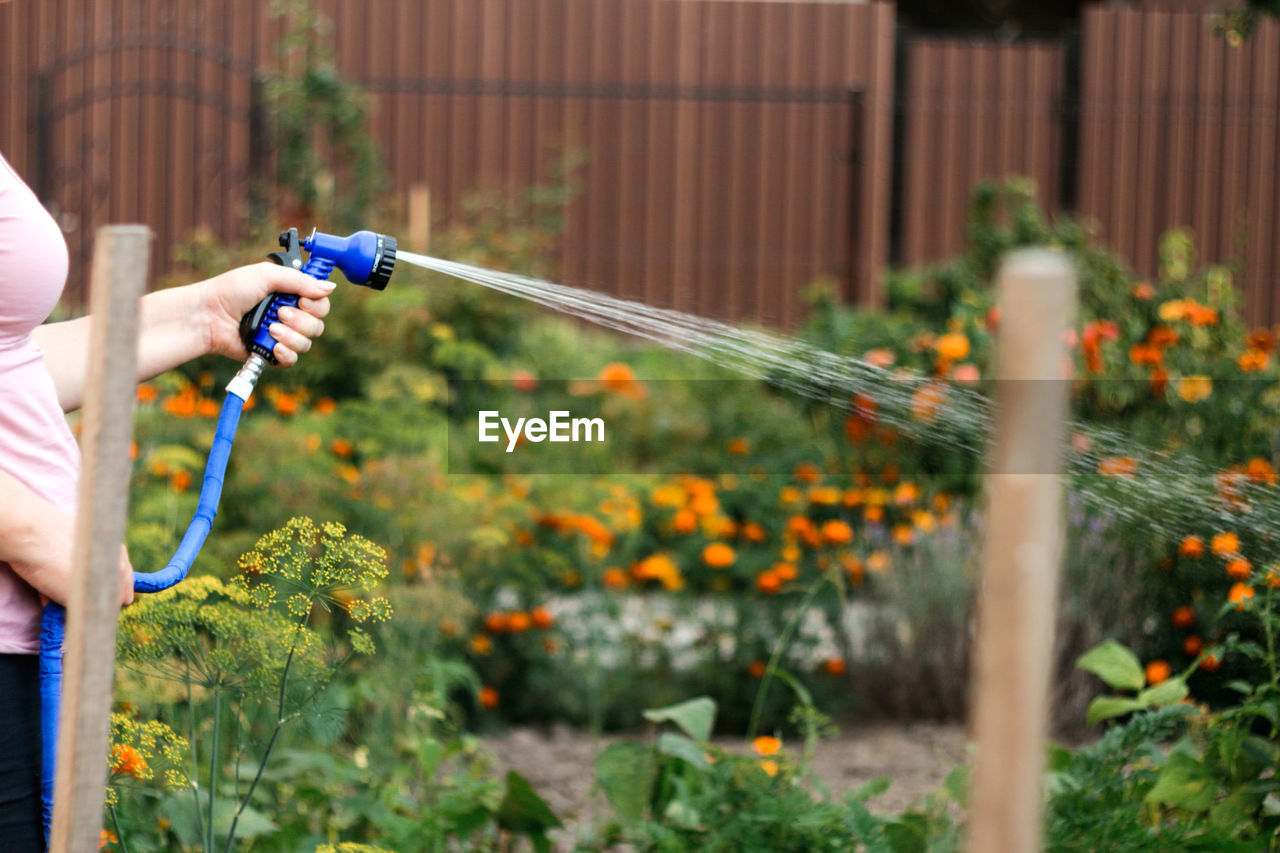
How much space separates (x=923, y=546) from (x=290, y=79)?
460 centimetres

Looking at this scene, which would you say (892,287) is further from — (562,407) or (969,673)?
(969,673)

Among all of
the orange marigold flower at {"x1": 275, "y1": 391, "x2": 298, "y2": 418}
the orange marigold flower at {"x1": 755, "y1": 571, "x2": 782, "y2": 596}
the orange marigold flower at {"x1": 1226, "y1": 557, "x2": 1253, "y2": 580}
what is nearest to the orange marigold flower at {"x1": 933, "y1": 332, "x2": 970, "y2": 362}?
the orange marigold flower at {"x1": 755, "y1": 571, "x2": 782, "y2": 596}

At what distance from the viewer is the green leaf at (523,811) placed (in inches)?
87.0

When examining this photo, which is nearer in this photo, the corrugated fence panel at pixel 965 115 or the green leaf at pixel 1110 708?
the green leaf at pixel 1110 708

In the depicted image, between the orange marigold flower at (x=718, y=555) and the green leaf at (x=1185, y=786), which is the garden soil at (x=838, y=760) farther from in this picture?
the green leaf at (x=1185, y=786)

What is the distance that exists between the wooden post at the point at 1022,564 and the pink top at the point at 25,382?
3.46 feet

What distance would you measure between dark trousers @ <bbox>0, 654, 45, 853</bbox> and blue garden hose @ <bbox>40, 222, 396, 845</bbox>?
0.01 meters

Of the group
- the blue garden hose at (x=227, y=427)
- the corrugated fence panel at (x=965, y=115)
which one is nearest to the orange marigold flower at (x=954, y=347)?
the blue garden hose at (x=227, y=427)

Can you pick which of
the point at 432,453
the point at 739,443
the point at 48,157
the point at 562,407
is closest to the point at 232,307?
the point at 432,453

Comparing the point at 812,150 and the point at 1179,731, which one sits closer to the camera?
the point at 1179,731

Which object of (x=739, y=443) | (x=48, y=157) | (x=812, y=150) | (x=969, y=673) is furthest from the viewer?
(x=812, y=150)

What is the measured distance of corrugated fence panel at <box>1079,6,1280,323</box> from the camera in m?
9.44

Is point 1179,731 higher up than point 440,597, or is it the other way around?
point 440,597

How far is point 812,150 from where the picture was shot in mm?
9109
